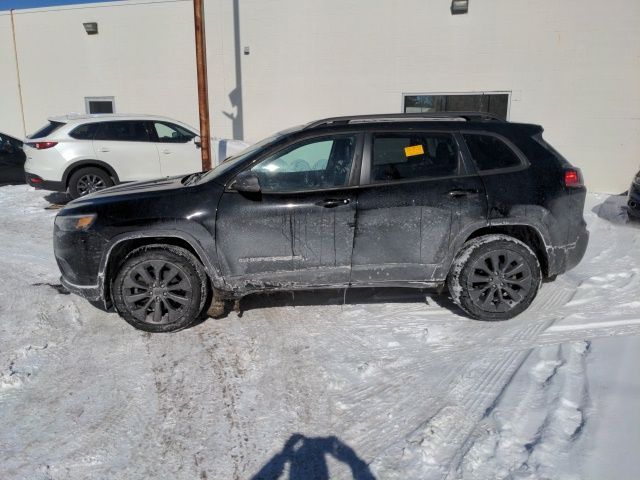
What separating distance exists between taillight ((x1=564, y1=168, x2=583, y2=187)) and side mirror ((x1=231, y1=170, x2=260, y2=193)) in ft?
8.62

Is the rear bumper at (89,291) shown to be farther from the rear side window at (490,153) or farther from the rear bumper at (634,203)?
the rear bumper at (634,203)

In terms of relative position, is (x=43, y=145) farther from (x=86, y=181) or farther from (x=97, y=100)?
(x=97, y=100)

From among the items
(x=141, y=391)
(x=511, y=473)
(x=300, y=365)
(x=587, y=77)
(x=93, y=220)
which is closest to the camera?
(x=511, y=473)

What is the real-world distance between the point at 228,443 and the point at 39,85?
47.6 ft

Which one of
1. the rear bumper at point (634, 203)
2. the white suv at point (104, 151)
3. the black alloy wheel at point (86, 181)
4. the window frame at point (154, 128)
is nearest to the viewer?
the rear bumper at point (634, 203)

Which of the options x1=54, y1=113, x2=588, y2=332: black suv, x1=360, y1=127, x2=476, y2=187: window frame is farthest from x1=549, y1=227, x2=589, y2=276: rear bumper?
x1=360, y1=127, x2=476, y2=187: window frame

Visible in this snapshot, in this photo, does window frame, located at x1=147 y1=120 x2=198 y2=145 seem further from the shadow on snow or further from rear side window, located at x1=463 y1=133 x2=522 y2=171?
the shadow on snow

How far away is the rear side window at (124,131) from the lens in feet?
30.8

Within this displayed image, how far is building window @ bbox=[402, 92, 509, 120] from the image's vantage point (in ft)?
35.2

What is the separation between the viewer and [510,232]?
14.9 feet

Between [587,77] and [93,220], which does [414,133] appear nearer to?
[93,220]

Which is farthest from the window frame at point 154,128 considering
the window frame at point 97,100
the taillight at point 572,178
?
the taillight at point 572,178

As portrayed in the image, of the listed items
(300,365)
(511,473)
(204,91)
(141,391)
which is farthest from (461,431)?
(204,91)

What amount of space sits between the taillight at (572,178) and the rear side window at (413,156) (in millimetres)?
980
